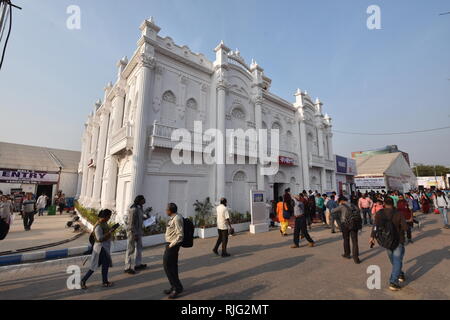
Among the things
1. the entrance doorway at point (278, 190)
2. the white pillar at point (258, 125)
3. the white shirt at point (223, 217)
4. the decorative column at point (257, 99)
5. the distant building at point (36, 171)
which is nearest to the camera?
the white shirt at point (223, 217)

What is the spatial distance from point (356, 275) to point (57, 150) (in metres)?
39.7

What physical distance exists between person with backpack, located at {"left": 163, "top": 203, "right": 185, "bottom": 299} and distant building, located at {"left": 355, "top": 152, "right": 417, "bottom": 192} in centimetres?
2948

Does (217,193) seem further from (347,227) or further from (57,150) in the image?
(57,150)

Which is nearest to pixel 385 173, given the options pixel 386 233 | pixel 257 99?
pixel 257 99

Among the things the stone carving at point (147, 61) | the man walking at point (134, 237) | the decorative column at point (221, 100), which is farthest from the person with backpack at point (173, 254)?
the stone carving at point (147, 61)

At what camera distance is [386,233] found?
4.07m

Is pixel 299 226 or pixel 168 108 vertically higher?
pixel 168 108

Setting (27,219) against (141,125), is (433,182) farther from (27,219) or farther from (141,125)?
(27,219)

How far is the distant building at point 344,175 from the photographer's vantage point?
2220 cm

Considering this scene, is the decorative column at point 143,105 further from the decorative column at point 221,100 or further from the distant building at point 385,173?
the distant building at point 385,173

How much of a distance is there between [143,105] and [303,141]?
13885 mm

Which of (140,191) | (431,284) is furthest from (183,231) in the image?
(140,191)

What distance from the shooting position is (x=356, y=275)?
4.65 metres

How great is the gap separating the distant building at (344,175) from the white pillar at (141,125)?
65.9 ft
